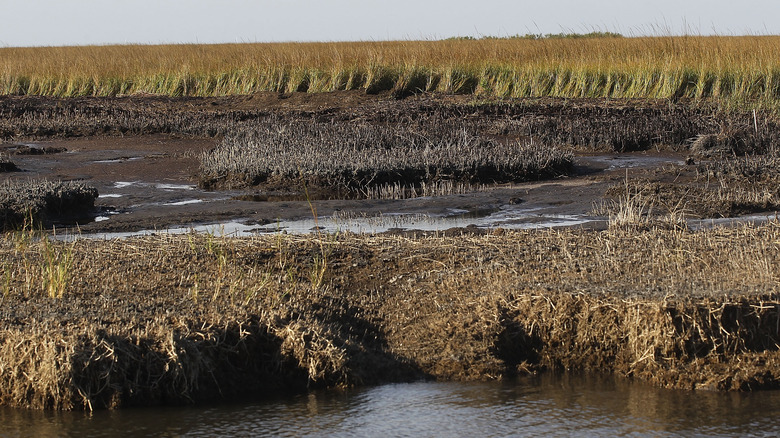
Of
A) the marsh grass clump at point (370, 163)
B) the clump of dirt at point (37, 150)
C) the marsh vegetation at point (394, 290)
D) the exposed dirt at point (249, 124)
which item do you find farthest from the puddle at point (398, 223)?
the clump of dirt at point (37, 150)

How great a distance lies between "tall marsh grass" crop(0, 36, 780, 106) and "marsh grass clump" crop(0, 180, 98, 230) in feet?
41.9

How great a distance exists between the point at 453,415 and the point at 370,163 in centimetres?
793

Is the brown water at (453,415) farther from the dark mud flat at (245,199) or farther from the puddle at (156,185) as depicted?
the puddle at (156,185)

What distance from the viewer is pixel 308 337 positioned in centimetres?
522

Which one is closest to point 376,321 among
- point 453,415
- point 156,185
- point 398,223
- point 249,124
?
point 453,415

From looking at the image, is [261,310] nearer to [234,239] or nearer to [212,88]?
[234,239]

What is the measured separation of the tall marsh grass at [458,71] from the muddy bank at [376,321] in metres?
13.9

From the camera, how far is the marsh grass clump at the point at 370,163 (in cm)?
1210

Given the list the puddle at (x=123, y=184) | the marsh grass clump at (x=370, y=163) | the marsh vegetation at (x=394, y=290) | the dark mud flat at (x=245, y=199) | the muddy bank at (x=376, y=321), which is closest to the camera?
the muddy bank at (x=376, y=321)

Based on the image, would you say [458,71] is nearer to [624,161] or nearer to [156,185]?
[624,161]

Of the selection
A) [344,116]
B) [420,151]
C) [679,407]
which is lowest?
[679,407]

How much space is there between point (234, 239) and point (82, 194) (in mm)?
4064

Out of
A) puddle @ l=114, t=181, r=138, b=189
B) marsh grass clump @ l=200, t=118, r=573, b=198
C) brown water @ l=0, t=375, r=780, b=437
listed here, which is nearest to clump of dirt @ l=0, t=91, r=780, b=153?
marsh grass clump @ l=200, t=118, r=573, b=198

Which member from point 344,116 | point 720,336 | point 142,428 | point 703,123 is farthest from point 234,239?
point 344,116
